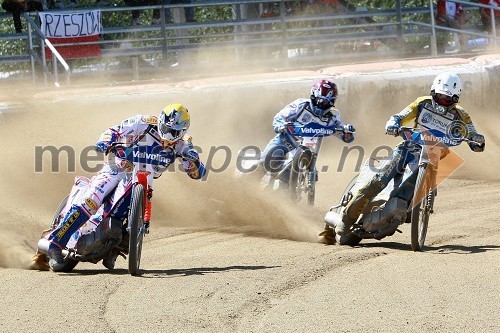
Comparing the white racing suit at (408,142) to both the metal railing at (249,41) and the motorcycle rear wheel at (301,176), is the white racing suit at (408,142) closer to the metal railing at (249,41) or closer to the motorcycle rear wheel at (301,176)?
the motorcycle rear wheel at (301,176)

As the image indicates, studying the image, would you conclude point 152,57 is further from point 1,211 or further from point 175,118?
point 175,118

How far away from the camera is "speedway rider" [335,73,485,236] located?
1128cm

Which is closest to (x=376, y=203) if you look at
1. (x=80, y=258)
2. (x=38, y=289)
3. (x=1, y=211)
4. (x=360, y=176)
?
(x=360, y=176)

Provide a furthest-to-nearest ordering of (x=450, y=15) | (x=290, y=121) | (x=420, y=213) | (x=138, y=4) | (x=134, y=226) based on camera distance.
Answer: (x=450, y=15), (x=138, y=4), (x=290, y=121), (x=420, y=213), (x=134, y=226)

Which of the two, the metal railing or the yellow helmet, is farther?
the metal railing

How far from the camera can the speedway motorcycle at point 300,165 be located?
551 inches

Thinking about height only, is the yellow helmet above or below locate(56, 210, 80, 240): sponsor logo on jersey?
above

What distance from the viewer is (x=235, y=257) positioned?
10742 millimetres

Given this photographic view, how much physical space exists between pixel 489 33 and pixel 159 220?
1338 cm

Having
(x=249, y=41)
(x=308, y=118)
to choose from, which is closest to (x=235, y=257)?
(x=308, y=118)

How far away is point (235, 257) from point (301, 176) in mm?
3530

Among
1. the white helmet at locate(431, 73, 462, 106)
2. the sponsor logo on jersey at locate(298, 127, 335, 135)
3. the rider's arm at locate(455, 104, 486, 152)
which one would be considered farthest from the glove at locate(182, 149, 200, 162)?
the sponsor logo on jersey at locate(298, 127, 335, 135)

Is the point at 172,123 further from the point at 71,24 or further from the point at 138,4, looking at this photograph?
the point at 138,4

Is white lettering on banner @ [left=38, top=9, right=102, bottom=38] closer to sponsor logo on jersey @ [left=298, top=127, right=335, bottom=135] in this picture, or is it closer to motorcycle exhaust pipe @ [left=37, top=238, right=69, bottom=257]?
sponsor logo on jersey @ [left=298, top=127, right=335, bottom=135]
